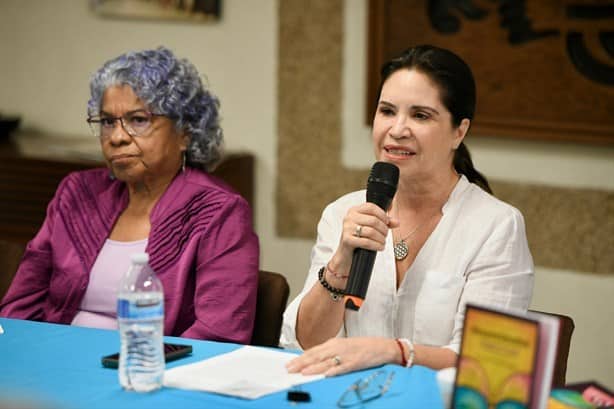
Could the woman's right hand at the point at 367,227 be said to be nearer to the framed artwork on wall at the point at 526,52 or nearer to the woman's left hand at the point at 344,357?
the woman's left hand at the point at 344,357

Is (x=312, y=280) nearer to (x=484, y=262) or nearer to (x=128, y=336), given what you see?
(x=484, y=262)

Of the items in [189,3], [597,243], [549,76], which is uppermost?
[189,3]

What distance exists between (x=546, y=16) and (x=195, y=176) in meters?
1.64

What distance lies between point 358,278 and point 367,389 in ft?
0.78

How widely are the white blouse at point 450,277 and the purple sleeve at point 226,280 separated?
0.58 ft

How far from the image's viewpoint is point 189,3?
14.4ft

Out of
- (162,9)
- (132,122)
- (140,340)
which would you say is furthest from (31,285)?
(162,9)

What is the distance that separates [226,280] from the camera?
269 centimetres

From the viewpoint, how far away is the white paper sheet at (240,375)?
6.46 feet

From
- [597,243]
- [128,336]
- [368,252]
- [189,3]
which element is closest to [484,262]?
[368,252]

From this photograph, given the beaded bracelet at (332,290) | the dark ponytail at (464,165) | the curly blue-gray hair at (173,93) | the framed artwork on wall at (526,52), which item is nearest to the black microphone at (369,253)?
the beaded bracelet at (332,290)

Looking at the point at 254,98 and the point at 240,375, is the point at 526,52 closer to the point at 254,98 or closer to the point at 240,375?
the point at 254,98

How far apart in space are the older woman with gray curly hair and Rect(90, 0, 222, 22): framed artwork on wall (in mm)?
1451

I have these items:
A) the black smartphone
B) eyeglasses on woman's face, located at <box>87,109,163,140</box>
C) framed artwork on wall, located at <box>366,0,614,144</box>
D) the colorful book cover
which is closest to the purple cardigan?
eyeglasses on woman's face, located at <box>87,109,163,140</box>
